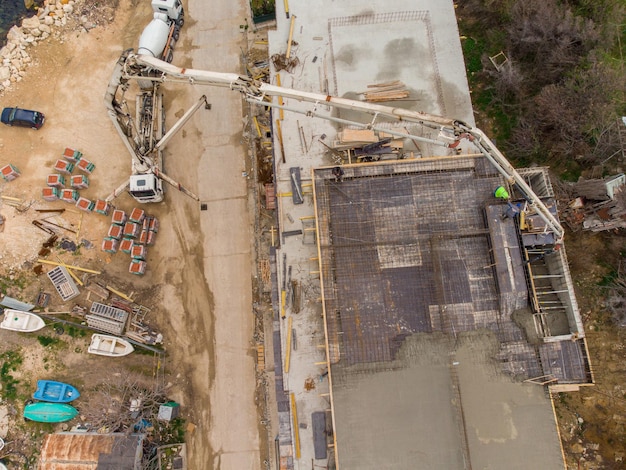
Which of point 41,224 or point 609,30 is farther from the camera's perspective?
point 41,224

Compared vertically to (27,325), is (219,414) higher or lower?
lower

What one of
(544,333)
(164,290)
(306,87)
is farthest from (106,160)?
(544,333)

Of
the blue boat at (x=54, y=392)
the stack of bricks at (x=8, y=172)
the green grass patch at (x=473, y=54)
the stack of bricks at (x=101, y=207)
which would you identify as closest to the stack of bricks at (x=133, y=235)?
the stack of bricks at (x=101, y=207)

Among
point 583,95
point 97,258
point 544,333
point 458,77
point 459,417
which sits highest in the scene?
point 458,77

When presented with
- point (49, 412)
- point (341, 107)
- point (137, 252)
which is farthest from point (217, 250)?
point (49, 412)

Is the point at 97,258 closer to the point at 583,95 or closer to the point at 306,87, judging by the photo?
the point at 306,87

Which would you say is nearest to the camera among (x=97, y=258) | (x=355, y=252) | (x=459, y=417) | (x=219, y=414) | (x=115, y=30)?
(x=459, y=417)

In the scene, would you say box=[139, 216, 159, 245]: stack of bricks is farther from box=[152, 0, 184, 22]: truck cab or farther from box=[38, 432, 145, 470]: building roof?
box=[152, 0, 184, 22]: truck cab

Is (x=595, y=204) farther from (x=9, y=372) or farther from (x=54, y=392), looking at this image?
(x=9, y=372)

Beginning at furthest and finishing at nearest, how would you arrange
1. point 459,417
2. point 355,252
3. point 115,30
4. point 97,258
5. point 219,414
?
point 115,30 < point 97,258 < point 219,414 < point 355,252 < point 459,417
